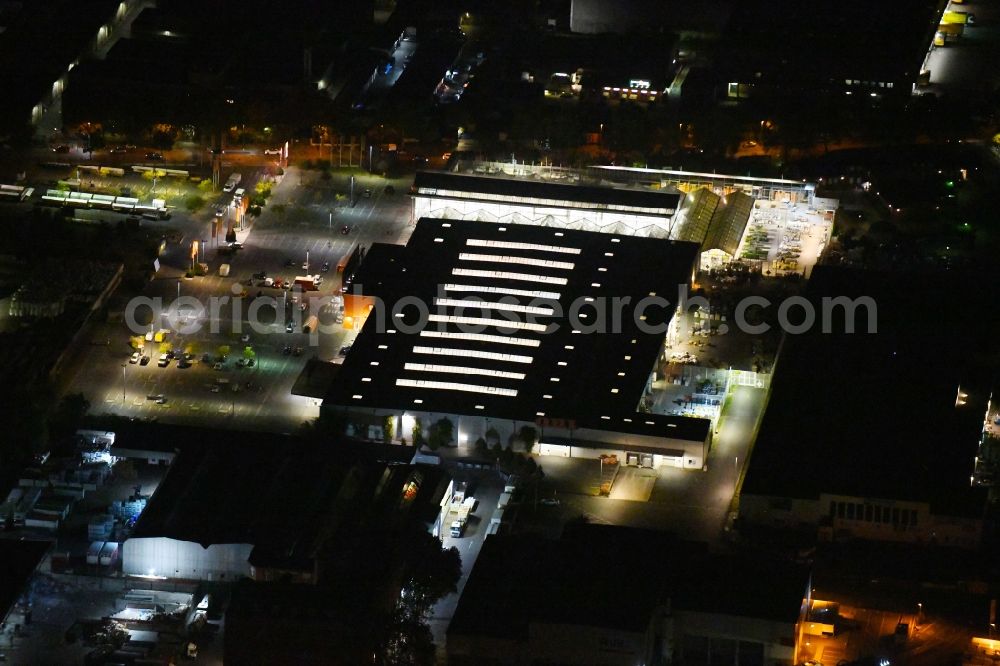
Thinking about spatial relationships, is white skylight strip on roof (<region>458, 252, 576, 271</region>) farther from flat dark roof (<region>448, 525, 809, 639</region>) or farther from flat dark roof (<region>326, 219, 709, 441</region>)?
flat dark roof (<region>448, 525, 809, 639</region>)

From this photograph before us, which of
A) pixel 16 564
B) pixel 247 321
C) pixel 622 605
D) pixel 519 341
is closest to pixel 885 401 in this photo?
pixel 519 341

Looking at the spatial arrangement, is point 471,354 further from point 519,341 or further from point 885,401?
point 885,401

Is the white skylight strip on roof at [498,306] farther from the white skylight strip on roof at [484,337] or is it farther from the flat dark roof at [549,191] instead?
the flat dark roof at [549,191]

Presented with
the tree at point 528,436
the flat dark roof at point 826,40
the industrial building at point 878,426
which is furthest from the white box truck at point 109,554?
the flat dark roof at point 826,40

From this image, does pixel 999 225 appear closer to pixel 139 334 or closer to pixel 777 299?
pixel 777 299

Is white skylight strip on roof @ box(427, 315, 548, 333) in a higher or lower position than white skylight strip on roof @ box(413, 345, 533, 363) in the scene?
higher

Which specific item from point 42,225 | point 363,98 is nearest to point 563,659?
point 42,225

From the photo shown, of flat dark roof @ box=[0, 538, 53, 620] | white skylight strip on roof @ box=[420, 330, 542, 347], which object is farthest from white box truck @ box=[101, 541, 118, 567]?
white skylight strip on roof @ box=[420, 330, 542, 347]
